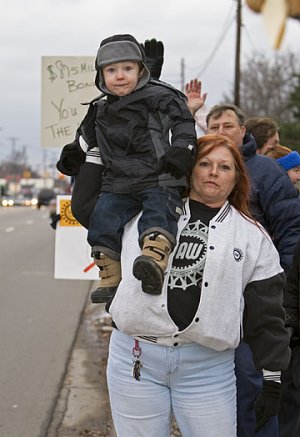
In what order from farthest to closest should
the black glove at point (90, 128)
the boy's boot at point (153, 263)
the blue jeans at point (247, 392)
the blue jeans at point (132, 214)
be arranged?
the blue jeans at point (247, 392) < the black glove at point (90, 128) < the blue jeans at point (132, 214) < the boy's boot at point (153, 263)

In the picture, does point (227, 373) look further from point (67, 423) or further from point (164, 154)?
point (67, 423)

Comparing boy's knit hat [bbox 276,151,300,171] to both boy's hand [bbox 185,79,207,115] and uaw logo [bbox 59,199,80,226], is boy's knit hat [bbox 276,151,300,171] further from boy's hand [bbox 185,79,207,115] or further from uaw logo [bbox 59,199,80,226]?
uaw logo [bbox 59,199,80,226]

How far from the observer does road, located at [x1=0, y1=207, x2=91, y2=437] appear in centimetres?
511

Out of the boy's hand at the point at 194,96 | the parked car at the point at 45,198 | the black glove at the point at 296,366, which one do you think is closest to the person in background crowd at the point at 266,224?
the black glove at the point at 296,366

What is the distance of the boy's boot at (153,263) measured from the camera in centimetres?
207

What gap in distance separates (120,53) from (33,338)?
18.7 ft

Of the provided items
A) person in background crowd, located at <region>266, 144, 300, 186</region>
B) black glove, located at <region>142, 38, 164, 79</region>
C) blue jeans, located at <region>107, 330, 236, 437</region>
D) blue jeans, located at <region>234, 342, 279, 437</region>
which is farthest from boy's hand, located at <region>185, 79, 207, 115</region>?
blue jeans, located at <region>107, 330, 236, 437</region>

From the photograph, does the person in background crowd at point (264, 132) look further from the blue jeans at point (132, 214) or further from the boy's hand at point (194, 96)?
the blue jeans at point (132, 214)

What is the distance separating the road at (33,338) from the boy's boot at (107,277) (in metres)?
2.63

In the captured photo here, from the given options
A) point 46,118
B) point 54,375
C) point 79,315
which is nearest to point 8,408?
point 54,375

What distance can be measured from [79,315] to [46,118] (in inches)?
161

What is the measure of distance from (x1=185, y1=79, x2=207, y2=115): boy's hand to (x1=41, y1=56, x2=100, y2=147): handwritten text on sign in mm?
2173

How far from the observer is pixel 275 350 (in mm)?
2232

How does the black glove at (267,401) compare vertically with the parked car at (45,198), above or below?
above
